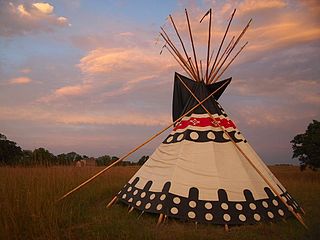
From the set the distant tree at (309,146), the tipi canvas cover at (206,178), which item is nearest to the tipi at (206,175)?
the tipi canvas cover at (206,178)

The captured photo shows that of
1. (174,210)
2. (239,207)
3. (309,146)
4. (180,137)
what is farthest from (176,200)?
(309,146)

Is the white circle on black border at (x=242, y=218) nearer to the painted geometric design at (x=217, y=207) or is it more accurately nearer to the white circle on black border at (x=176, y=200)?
the painted geometric design at (x=217, y=207)

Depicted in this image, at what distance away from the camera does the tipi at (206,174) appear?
446cm

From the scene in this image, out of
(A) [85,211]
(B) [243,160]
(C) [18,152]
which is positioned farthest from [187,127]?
(C) [18,152]

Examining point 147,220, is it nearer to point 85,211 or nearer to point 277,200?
point 85,211

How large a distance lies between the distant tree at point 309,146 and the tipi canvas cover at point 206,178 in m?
7.54

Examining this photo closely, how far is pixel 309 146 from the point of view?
12000 millimetres

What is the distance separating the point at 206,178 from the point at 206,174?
7cm

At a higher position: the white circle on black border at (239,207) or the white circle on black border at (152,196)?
the white circle on black border at (152,196)

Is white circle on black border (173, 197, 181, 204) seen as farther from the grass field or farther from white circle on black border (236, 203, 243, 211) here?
white circle on black border (236, 203, 243, 211)

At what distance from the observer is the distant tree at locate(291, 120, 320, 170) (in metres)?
11.9

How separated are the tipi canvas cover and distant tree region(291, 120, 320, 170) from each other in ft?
24.8

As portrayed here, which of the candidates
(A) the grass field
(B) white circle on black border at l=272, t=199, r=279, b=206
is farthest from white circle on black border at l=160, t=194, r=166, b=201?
(B) white circle on black border at l=272, t=199, r=279, b=206

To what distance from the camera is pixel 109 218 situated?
4660 mm
